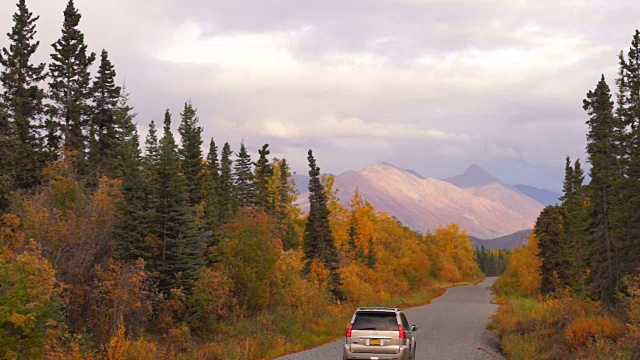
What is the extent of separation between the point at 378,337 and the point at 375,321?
59 centimetres

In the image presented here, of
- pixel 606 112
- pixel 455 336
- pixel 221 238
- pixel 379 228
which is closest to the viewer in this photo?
pixel 455 336

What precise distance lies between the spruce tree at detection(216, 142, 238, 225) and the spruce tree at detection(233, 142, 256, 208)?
2.27 feet

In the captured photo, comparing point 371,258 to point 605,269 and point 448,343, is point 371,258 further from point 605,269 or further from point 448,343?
point 448,343

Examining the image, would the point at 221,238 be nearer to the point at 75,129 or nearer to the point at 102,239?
the point at 102,239

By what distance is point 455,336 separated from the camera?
32.1 metres

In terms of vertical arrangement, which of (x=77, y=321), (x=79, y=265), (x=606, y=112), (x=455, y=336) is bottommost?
(x=455, y=336)

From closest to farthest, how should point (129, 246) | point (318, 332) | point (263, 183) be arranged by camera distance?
point (129, 246), point (318, 332), point (263, 183)

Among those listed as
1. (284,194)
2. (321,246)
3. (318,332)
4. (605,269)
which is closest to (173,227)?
(318,332)

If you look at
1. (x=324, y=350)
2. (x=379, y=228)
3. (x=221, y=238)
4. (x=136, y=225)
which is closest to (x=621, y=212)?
(x=324, y=350)

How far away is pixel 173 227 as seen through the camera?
1097 inches

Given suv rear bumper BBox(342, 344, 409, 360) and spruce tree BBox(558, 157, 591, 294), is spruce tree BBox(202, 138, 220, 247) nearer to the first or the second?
suv rear bumper BBox(342, 344, 409, 360)

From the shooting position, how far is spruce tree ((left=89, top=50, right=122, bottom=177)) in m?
46.4

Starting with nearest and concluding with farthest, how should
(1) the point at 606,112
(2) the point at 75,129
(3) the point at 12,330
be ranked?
(3) the point at 12,330
(1) the point at 606,112
(2) the point at 75,129

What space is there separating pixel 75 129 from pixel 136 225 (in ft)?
79.9
